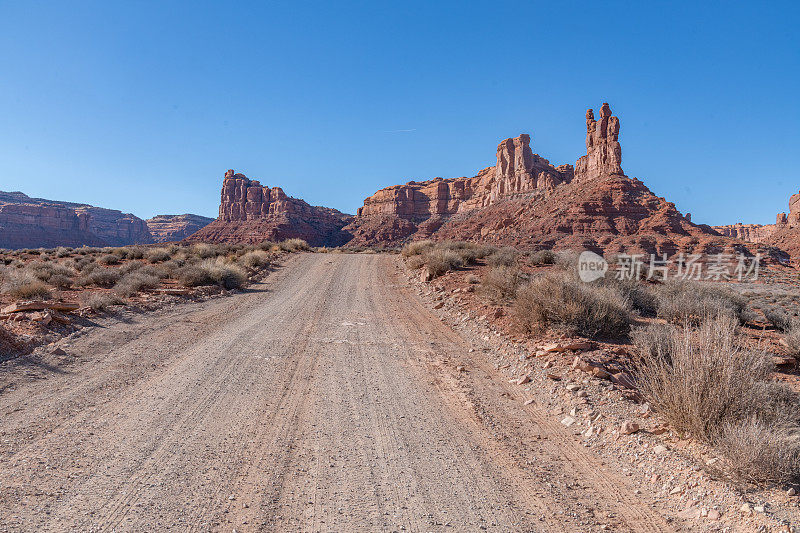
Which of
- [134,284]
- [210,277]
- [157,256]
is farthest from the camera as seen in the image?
[157,256]

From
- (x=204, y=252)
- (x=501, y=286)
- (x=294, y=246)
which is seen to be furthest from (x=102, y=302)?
(x=294, y=246)

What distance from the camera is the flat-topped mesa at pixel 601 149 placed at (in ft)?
244

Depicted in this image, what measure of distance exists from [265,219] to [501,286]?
11869 centimetres

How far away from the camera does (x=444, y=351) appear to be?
8430mm

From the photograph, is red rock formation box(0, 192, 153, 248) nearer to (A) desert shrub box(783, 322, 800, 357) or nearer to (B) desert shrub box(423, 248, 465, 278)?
(B) desert shrub box(423, 248, 465, 278)

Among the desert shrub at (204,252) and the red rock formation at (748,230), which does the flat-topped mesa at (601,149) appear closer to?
the desert shrub at (204,252)

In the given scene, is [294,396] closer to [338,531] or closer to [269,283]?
[338,531]

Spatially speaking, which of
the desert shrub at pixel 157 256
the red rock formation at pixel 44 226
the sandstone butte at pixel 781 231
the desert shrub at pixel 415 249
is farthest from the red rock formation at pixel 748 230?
the red rock formation at pixel 44 226

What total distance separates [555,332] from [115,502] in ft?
23.0

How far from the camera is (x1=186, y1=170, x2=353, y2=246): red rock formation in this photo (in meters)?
109

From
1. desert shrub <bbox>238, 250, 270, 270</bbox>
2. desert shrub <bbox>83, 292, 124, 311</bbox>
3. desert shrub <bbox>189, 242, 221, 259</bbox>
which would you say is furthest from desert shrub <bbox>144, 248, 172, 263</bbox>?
desert shrub <bbox>83, 292, 124, 311</bbox>

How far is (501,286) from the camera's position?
1153 cm

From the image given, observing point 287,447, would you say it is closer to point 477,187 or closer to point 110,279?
point 110,279

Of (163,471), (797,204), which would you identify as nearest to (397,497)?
(163,471)
